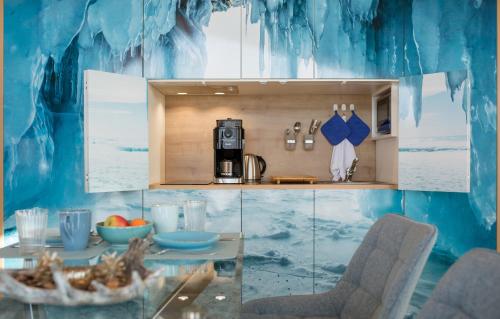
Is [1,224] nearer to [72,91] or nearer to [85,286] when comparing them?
[72,91]

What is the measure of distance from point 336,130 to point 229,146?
0.90m

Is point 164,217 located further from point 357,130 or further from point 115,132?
point 357,130

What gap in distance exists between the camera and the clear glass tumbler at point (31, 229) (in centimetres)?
146

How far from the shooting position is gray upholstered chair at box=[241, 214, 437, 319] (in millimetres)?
1250

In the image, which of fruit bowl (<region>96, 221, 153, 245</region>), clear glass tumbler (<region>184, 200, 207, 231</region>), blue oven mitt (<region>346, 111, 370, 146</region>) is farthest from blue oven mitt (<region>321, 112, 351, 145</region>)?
fruit bowl (<region>96, 221, 153, 245</region>)

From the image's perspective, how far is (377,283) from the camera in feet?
5.00

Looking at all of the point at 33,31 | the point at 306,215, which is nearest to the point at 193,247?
the point at 306,215

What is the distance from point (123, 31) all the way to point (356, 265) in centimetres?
226

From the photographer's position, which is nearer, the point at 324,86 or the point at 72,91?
the point at 72,91

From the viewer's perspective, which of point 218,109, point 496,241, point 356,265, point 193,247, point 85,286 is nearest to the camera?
point 85,286

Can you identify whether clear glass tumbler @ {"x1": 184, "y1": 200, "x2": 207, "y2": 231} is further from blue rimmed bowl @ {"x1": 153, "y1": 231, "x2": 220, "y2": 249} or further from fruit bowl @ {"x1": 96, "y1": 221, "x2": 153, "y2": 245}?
fruit bowl @ {"x1": 96, "y1": 221, "x2": 153, "y2": 245}

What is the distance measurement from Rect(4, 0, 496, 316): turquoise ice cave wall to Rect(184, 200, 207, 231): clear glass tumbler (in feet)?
4.57

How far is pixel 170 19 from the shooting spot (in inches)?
124

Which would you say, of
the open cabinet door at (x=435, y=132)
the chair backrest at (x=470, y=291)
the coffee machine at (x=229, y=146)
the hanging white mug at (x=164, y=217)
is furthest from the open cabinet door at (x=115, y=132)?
the chair backrest at (x=470, y=291)
